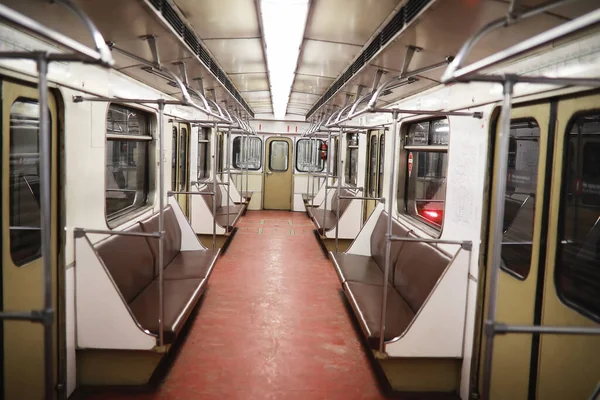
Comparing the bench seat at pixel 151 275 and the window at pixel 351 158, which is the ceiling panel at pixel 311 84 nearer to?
the bench seat at pixel 151 275

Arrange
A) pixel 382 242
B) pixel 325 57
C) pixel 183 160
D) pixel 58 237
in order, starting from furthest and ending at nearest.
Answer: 1. pixel 183 160
2. pixel 382 242
3. pixel 325 57
4. pixel 58 237

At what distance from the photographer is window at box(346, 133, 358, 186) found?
952cm

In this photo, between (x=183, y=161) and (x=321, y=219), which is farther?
(x=321, y=219)

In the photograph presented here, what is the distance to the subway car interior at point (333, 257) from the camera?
2.25m

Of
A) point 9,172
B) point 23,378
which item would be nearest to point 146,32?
point 9,172

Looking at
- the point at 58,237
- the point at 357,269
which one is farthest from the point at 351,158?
the point at 58,237

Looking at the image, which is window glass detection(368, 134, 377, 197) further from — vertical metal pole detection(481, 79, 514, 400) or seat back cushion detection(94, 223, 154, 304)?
vertical metal pole detection(481, 79, 514, 400)

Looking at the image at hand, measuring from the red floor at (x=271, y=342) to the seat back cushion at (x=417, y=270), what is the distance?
62cm

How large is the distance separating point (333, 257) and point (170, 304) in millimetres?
2323

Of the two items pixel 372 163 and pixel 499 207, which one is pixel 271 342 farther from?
pixel 372 163

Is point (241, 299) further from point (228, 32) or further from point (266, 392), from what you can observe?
point (228, 32)

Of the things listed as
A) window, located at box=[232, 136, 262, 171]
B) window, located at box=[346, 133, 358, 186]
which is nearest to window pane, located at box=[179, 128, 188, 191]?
window, located at box=[346, 133, 358, 186]

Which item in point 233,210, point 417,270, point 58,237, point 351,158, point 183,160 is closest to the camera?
point 58,237

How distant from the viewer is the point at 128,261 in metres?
3.90
